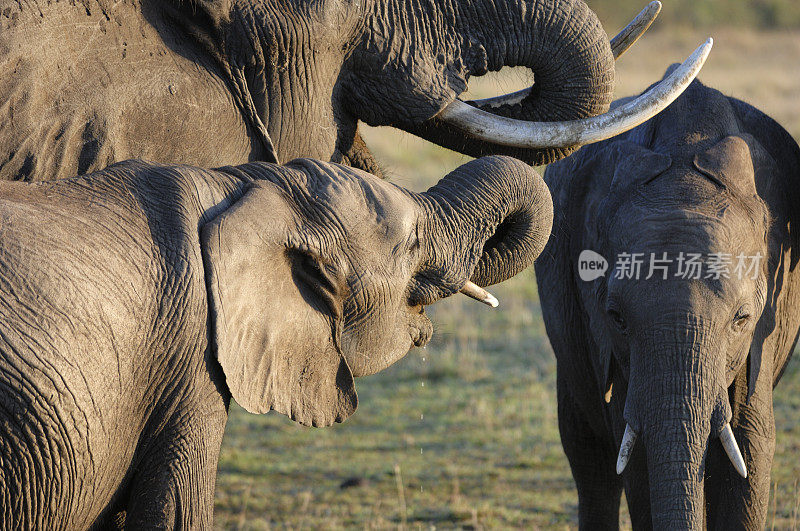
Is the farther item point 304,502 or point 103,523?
point 304,502

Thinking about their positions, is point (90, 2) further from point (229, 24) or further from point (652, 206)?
point (652, 206)

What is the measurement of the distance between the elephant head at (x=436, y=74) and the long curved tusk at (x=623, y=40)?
11 centimetres

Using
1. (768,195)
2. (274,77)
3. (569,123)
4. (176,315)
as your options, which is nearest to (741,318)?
(768,195)

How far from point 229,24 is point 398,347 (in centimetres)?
103

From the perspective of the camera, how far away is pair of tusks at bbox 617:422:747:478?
3.82m

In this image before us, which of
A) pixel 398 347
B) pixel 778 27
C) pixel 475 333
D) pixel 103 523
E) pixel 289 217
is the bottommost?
pixel 103 523

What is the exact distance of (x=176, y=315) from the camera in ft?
8.68

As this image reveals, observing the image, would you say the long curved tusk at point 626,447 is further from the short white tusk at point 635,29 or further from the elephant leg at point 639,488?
the short white tusk at point 635,29

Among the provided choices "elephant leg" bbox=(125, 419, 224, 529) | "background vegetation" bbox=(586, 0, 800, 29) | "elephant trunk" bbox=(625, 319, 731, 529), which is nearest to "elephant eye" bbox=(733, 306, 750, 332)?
"elephant trunk" bbox=(625, 319, 731, 529)

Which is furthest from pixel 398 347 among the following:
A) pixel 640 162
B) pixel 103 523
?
pixel 640 162

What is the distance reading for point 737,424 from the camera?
161 inches

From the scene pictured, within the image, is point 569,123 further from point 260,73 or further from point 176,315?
point 176,315

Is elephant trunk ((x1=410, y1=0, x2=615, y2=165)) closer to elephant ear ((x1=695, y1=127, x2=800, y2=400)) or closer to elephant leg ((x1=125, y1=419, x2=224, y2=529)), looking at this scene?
elephant ear ((x1=695, y1=127, x2=800, y2=400))

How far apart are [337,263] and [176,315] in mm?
420
